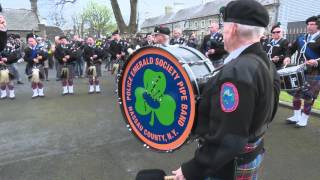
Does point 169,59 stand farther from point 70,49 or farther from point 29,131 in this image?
point 70,49

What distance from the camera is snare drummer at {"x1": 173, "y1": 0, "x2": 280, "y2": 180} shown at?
1.49 meters

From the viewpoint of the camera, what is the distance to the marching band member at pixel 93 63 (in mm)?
10594

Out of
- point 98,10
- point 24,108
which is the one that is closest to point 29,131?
point 24,108

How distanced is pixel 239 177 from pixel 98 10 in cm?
6419

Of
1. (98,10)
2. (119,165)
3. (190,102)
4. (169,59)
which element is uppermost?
(98,10)

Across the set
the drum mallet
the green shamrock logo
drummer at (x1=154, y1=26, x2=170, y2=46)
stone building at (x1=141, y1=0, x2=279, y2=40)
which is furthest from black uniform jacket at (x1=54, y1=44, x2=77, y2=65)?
stone building at (x1=141, y1=0, x2=279, y2=40)

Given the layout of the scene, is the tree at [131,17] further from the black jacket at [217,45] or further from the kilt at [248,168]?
the kilt at [248,168]

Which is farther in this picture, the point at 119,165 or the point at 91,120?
the point at 91,120

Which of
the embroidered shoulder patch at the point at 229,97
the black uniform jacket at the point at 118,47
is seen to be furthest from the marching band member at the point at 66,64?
the embroidered shoulder patch at the point at 229,97

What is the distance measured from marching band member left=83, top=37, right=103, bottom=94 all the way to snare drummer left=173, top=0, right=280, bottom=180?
9118mm

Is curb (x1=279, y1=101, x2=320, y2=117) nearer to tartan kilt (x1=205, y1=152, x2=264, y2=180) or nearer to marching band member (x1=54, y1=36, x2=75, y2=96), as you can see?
tartan kilt (x1=205, y1=152, x2=264, y2=180)

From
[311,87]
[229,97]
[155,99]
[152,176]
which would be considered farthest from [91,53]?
[229,97]

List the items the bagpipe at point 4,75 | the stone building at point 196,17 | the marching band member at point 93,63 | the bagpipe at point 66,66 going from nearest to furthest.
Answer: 1. the bagpipe at point 4,75
2. the bagpipe at point 66,66
3. the marching band member at point 93,63
4. the stone building at point 196,17

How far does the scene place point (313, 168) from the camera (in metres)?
4.38
